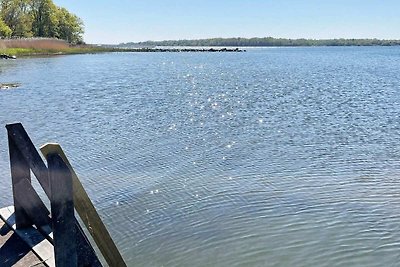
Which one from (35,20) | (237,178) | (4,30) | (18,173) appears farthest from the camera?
(35,20)

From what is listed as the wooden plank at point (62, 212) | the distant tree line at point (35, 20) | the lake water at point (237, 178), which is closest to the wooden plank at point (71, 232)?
the wooden plank at point (62, 212)

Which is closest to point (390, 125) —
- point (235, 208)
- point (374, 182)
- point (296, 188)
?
point (374, 182)

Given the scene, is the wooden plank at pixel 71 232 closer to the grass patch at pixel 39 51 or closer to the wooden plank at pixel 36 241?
the wooden plank at pixel 36 241

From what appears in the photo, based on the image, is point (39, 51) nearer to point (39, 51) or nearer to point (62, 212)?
point (39, 51)

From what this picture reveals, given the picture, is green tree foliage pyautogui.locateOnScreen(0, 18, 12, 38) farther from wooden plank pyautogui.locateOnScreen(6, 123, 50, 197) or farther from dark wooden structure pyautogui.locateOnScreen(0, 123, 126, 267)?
wooden plank pyautogui.locateOnScreen(6, 123, 50, 197)

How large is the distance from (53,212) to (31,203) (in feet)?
5.22

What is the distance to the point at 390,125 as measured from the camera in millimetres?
20016

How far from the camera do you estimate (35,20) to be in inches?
4373

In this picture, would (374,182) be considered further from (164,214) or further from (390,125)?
(390,125)

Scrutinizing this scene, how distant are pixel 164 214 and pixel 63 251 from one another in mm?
5540

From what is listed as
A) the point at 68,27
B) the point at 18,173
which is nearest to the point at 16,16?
the point at 68,27

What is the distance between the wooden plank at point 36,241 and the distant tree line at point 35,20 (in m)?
94.4

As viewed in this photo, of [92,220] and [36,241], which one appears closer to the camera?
[92,220]

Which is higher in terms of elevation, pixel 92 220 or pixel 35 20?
pixel 35 20
